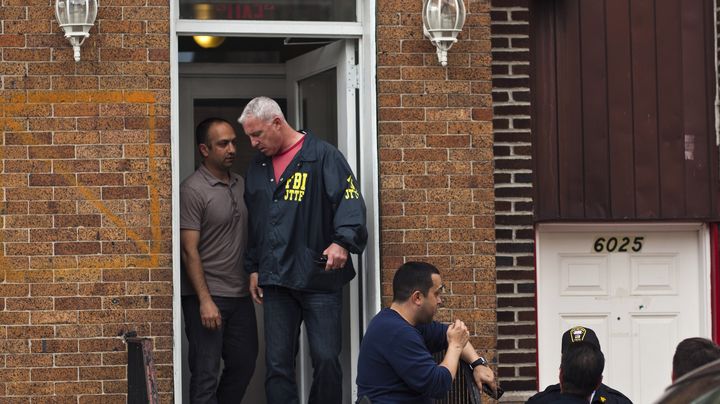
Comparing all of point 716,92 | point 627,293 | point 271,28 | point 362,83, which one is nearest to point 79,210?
point 271,28

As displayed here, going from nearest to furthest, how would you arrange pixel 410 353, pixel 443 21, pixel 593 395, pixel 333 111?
pixel 593 395 < pixel 410 353 < pixel 443 21 < pixel 333 111

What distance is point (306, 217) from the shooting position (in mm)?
7887

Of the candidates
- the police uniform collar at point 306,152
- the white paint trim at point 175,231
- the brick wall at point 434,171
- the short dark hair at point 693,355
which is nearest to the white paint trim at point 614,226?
the brick wall at point 434,171

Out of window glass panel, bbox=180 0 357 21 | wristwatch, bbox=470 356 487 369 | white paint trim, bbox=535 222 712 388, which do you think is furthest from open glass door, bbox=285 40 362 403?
wristwatch, bbox=470 356 487 369

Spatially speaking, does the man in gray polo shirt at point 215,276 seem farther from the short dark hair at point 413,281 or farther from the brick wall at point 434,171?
the short dark hair at point 413,281

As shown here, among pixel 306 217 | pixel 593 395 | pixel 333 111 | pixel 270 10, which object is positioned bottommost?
pixel 593 395

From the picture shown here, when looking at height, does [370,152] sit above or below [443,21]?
below

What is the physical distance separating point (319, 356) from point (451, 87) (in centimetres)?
188

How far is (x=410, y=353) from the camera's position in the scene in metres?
6.45

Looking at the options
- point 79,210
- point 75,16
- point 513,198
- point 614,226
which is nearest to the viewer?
point 75,16

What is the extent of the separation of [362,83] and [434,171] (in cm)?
74

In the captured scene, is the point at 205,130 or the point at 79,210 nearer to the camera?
the point at 79,210

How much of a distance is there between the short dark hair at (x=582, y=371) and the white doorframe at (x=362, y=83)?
2.30 m

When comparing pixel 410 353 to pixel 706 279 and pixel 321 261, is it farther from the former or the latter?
pixel 706 279
